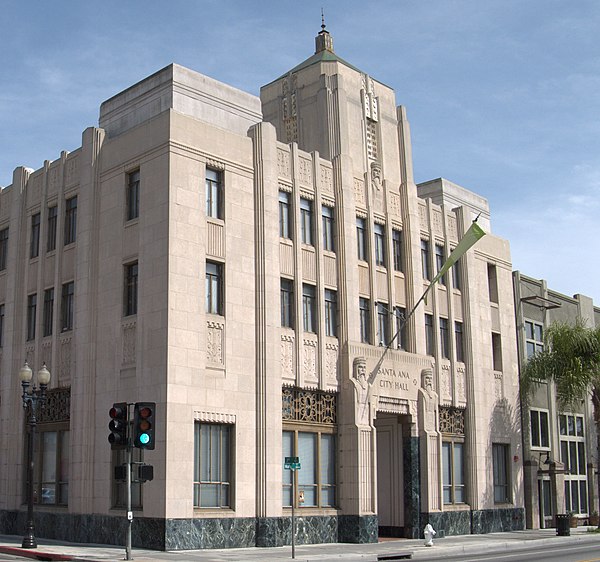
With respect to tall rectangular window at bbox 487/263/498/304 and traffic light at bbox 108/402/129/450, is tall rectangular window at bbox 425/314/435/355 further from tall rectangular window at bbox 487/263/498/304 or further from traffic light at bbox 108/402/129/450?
traffic light at bbox 108/402/129/450

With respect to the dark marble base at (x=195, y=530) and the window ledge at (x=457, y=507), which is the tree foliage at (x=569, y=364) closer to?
the window ledge at (x=457, y=507)

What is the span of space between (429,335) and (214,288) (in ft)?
39.3

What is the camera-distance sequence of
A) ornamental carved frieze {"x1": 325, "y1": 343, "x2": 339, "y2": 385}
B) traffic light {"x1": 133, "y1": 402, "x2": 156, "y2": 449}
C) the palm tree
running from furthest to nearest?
the palm tree
ornamental carved frieze {"x1": 325, "y1": 343, "x2": 339, "y2": 385}
traffic light {"x1": 133, "y1": 402, "x2": 156, "y2": 449}

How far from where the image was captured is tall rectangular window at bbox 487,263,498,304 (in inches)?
1694

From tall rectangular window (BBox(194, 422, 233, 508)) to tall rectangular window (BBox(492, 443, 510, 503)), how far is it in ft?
53.5

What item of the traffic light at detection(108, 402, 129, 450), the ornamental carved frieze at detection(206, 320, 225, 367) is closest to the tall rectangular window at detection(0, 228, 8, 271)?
the ornamental carved frieze at detection(206, 320, 225, 367)

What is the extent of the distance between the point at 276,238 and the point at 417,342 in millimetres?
8556

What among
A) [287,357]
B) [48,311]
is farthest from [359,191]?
[48,311]

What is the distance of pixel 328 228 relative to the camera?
34.1 meters

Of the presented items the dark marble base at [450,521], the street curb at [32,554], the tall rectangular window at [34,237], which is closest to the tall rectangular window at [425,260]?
the dark marble base at [450,521]

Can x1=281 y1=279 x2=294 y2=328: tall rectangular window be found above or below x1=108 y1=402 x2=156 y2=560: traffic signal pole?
above

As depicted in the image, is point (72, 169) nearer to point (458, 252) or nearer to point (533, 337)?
point (458, 252)

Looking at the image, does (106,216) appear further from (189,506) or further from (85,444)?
(189,506)

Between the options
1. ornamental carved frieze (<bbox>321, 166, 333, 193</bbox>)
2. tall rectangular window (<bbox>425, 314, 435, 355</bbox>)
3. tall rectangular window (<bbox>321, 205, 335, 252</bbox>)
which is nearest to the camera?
tall rectangular window (<bbox>321, 205, 335, 252</bbox>)
